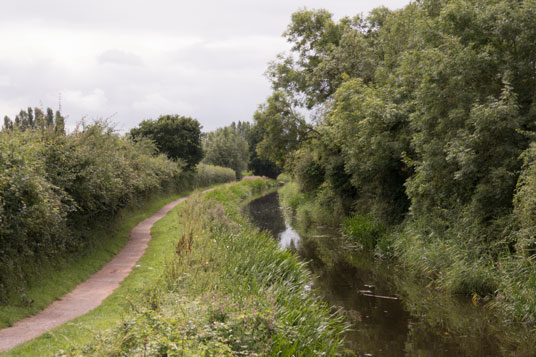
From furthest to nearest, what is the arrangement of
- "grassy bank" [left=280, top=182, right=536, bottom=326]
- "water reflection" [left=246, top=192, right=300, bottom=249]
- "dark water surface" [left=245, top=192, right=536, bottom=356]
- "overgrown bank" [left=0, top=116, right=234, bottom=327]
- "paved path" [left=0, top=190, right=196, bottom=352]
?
"water reflection" [left=246, top=192, right=300, bottom=249] < "grassy bank" [left=280, top=182, right=536, bottom=326] < "overgrown bank" [left=0, top=116, right=234, bottom=327] < "dark water surface" [left=245, top=192, right=536, bottom=356] < "paved path" [left=0, top=190, right=196, bottom=352]

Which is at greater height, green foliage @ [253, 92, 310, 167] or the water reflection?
green foliage @ [253, 92, 310, 167]

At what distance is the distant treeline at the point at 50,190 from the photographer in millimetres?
9781

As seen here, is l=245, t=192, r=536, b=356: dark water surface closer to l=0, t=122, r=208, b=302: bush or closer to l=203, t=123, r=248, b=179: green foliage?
l=0, t=122, r=208, b=302: bush

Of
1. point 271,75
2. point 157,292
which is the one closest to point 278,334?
point 157,292

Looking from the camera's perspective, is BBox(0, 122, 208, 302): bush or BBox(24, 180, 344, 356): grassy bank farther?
BBox(0, 122, 208, 302): bush

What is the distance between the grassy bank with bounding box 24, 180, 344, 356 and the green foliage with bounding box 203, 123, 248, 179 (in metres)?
65.1

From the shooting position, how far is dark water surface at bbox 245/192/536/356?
30.4 ft

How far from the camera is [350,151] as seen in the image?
19.2 meters

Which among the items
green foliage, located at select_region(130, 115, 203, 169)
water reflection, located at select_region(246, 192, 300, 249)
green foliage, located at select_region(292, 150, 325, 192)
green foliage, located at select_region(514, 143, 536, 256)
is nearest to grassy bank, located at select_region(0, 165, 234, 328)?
water reflection, located at select_region(246, 192, 300, 249)

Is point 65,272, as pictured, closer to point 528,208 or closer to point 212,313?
point 212,313

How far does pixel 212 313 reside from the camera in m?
6.60

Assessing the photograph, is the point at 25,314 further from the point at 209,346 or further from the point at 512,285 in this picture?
the point at 512,285

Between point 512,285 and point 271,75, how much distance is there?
25.0m

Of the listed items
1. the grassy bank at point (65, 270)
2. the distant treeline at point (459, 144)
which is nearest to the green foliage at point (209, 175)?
the grassy bank at point (65, 270)
